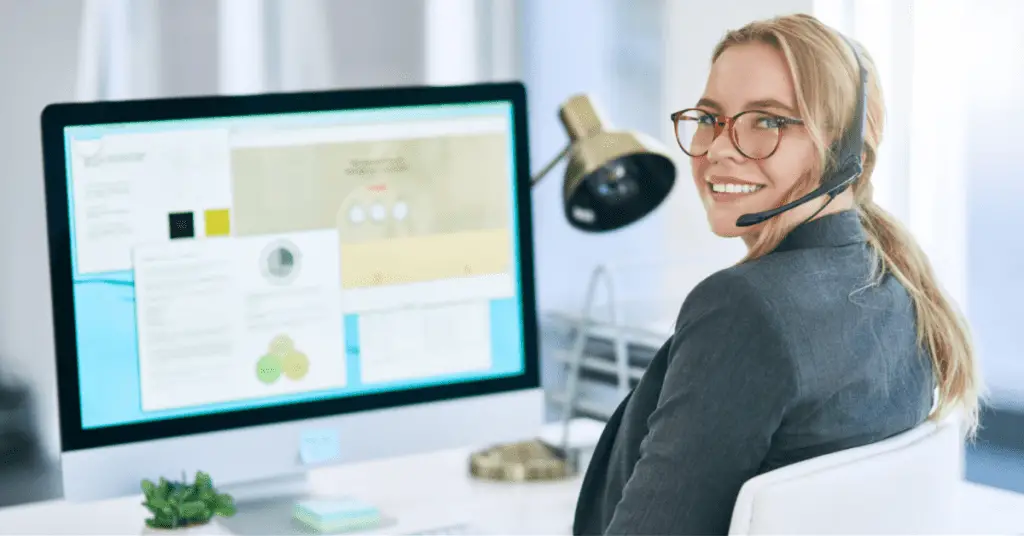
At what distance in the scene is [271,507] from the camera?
152 centimetres

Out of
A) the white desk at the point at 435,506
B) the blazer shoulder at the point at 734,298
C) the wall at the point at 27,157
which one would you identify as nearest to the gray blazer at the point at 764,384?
the blazer shoulder at the point at 734,298

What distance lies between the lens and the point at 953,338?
1135mm

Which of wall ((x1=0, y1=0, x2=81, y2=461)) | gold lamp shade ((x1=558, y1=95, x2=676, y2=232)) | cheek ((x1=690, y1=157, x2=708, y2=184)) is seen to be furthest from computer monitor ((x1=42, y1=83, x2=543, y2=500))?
wall ((x1=0, y1=0, x2=81, y2=461))

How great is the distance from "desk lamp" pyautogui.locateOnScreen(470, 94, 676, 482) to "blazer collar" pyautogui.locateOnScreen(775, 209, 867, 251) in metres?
0.53

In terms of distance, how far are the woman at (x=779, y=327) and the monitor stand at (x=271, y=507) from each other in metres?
0.38

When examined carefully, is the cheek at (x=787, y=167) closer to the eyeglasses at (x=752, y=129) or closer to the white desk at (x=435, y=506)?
the eyeglasses at (x=752, y=129)

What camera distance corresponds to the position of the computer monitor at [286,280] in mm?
1361

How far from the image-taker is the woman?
39.0 inches

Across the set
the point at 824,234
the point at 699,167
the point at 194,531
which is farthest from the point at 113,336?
the point at 824,234

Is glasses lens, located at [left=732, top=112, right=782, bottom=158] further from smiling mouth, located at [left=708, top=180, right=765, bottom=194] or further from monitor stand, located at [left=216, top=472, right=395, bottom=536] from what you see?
monitor stand, located at [left=216, top=472, right=395, bottom=536]

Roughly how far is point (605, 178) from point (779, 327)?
773 mm

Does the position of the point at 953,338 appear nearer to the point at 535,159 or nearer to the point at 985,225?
the point at 985,225

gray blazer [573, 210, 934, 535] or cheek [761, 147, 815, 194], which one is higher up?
cheek [761, 147, 815, 194]

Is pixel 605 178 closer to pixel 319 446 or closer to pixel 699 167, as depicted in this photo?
pixel 699 167
